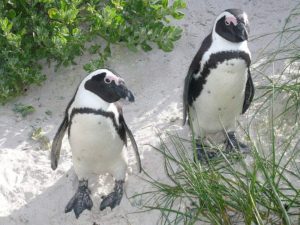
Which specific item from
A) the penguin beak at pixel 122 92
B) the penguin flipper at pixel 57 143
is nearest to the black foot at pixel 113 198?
the penguin flipper at pixel 57 143

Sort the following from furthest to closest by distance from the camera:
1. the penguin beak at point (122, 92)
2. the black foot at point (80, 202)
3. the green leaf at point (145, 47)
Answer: the green leaf at point (145, 47), the black foot at point (80, 202), the penguin beak at point (122, 92)

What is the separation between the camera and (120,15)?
3244mm

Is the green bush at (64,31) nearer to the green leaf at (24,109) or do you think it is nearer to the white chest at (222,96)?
the green leaf at (24,109)

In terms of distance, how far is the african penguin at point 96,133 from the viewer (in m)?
2.46

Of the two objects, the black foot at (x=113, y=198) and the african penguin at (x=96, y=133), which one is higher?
the african penguin at (x=96, y=133)

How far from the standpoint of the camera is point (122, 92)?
2.42 metres

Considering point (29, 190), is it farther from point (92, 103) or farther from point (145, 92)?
point (145, 92)

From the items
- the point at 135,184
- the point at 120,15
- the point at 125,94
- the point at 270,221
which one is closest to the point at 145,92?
the point at 120,15

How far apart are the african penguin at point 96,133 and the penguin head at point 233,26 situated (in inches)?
20.9

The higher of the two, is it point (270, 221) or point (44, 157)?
point (270, 221)

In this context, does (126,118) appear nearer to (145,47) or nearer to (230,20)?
(145,47)

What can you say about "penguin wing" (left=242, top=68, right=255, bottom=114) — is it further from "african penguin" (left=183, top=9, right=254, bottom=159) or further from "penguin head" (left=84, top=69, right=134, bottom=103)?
"penguin head" (left=84, top=69, right=134, bottom=103)

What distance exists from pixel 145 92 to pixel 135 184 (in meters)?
0.68

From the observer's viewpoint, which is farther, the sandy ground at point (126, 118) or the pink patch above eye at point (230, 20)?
the sandy ground at point (126, 118)
